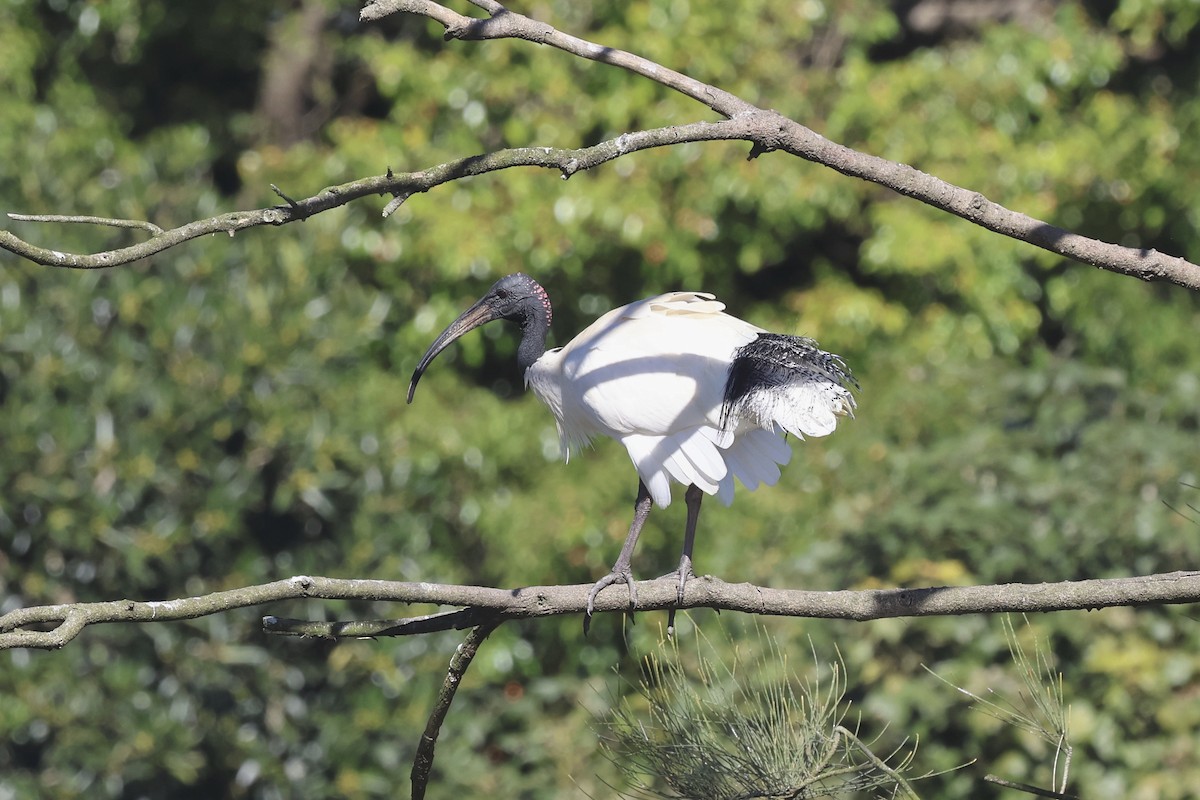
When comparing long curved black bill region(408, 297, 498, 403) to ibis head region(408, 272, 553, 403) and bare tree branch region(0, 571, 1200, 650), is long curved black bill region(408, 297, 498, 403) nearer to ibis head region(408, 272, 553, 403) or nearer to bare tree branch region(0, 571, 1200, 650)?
ibis head region(408, 272, 553, 403)

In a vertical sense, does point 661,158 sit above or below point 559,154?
below

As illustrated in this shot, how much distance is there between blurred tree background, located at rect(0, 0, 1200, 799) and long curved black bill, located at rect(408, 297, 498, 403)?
1528 mm

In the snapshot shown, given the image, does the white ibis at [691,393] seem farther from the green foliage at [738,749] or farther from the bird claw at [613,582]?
the green foliage at [738,749]

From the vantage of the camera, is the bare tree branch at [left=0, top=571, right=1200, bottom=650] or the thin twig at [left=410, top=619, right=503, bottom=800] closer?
the bare tree branch at [left=0, top=571, right=1200, bottom=650]

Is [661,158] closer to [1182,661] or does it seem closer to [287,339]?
[287,339]

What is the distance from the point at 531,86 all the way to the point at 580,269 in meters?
0.87

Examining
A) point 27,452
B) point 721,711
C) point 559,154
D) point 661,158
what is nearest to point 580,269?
point 661,158

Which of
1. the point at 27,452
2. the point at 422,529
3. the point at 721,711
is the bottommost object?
the point at 422,529

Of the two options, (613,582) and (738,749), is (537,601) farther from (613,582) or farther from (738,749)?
(613,582)

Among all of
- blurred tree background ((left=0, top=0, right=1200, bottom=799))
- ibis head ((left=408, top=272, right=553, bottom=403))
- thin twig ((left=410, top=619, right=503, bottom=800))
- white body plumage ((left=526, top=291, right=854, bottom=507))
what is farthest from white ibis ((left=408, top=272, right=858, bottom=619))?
blurred tree background ((left=0, top=0, right=1200, bottom=799))

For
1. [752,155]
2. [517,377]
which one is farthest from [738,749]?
[517,377]

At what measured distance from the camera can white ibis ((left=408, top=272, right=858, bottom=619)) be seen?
351cm

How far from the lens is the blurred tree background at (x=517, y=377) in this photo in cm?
511

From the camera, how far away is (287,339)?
18.5 feet
